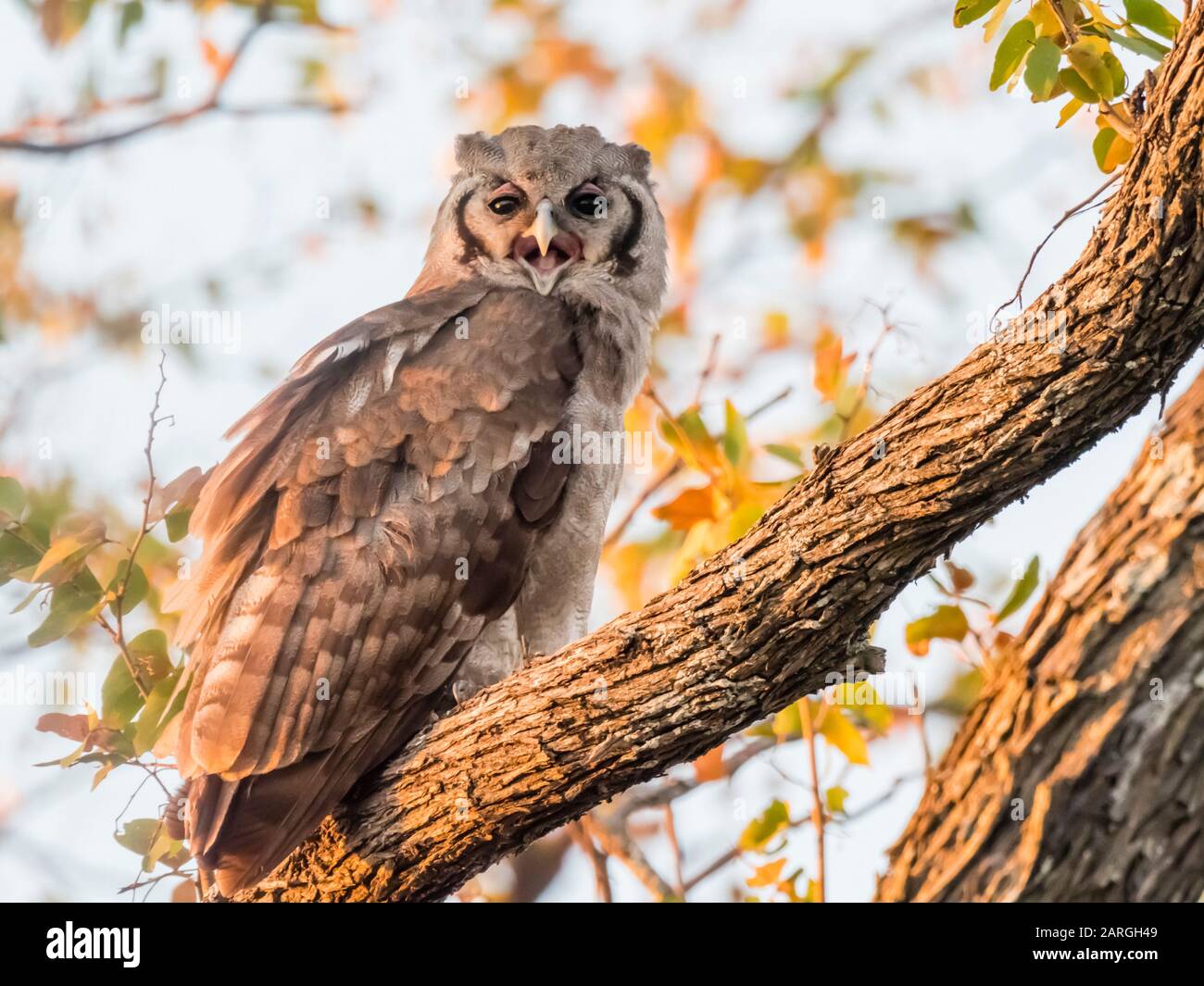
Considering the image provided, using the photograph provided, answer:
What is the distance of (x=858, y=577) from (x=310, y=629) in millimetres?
1627

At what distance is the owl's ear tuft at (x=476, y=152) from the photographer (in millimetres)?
5137

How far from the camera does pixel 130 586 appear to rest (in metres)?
3.84

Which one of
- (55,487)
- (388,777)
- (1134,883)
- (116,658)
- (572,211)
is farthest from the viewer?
(572,211)

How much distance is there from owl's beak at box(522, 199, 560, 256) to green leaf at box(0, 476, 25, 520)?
6.73ft

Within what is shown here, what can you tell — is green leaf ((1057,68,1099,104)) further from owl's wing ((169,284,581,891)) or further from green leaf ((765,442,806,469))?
owl's wing ((169,284,581,891))

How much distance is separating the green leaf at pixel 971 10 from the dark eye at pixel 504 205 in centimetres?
212

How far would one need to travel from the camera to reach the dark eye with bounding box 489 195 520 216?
500cm

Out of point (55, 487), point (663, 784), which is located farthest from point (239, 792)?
point (663, 784)

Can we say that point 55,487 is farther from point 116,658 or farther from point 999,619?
point 999,619

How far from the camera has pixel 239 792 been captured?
3.45m

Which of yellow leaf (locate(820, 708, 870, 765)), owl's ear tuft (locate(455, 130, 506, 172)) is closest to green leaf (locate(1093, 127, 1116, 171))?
yellow leaf (locate(820, 708, 870, 765))

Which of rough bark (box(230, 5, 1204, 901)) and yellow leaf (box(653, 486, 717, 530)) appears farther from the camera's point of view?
yellow leaf (box(653, 486, 717, 530))

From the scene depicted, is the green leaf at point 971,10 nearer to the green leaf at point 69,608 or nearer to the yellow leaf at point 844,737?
the yellow leaf at point 844,737

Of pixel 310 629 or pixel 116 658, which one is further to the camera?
pixel 116 658
